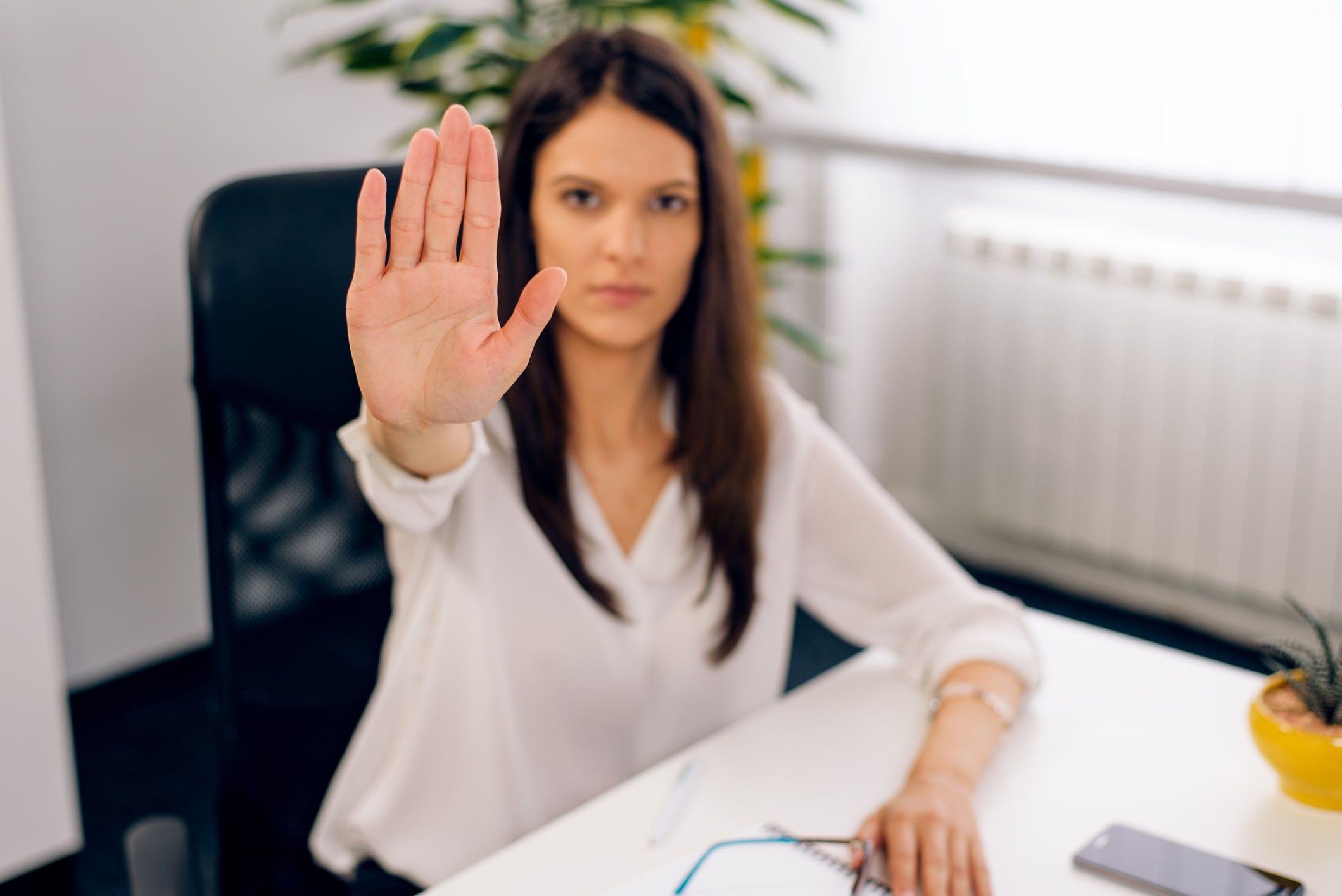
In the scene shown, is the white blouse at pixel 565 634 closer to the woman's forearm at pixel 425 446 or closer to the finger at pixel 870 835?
the woman's forearm at pixel 425 446

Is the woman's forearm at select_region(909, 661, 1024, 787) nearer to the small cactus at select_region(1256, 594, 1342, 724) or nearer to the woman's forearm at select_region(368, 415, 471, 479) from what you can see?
the small cactus at select_region(1256, 594, 1342, 724)

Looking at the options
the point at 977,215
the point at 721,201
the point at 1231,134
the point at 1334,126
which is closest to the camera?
the point at 721,201

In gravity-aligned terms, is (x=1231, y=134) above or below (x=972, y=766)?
above

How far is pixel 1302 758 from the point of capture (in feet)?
3.19

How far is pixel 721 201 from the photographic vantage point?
129 centimetres

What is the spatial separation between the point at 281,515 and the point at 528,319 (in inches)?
16.0

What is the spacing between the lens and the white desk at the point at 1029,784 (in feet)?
3.05

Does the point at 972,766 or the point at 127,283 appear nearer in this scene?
the point at 972,766

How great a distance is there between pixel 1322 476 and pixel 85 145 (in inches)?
89.2

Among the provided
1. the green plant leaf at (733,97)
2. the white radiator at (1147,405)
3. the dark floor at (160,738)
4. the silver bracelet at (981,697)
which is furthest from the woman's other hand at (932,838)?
the white radiator at (1147,405)

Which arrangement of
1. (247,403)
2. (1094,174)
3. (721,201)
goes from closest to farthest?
(247,403) → (721,201) → (1094,174)

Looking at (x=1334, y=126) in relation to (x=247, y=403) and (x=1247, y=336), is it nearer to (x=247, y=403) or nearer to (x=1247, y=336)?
(x=1247, y=336)

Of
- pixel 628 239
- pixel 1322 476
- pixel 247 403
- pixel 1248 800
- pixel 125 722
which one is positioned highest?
pixel 628 239

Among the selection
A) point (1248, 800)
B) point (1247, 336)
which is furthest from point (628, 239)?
point (1247, 336)
